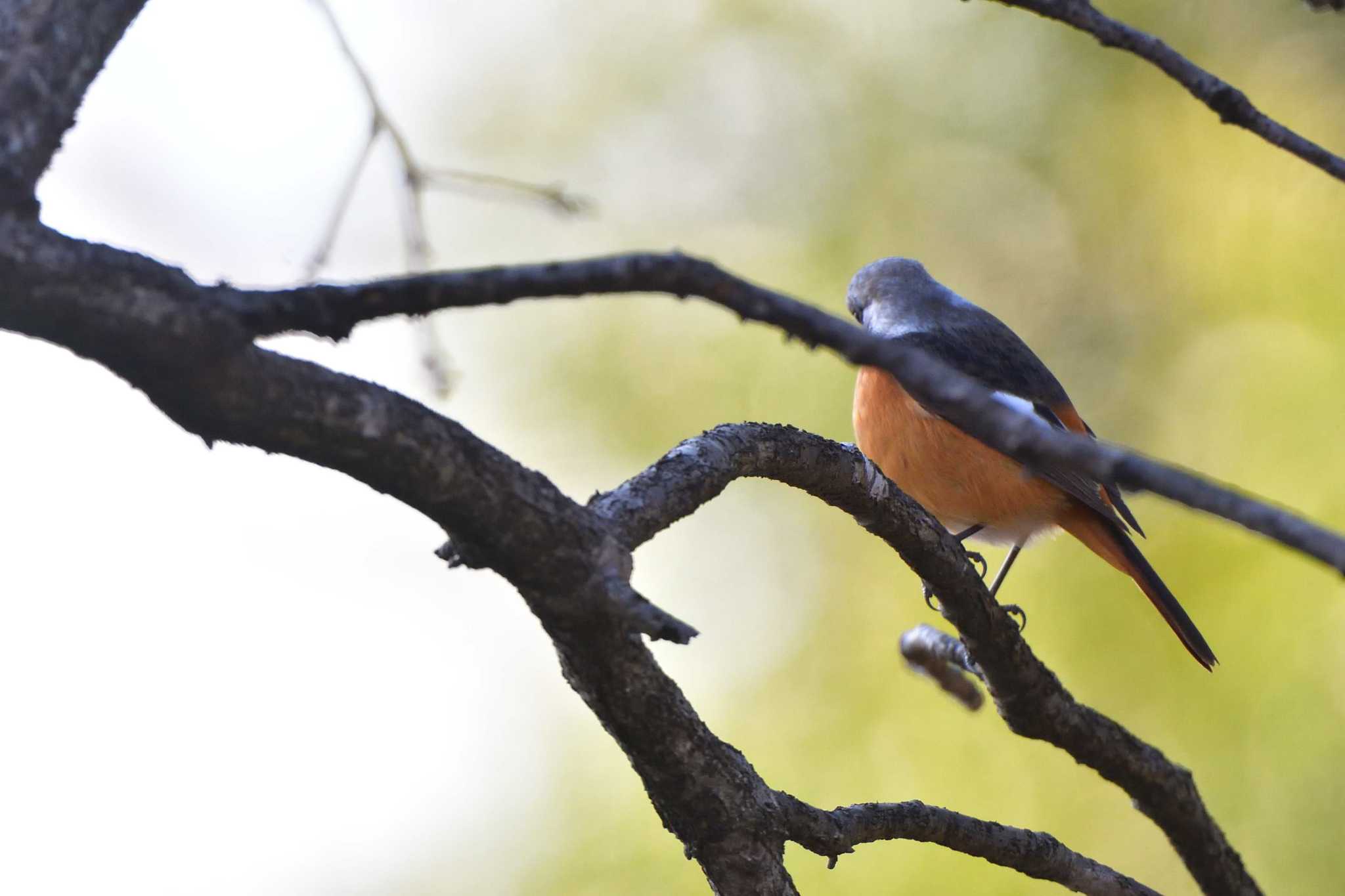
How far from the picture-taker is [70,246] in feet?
4.21

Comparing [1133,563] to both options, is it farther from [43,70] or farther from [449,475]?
[43,70]

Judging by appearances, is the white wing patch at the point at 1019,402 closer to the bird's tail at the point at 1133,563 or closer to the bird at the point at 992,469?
the bird at the point at 992,469

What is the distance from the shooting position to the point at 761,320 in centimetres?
119

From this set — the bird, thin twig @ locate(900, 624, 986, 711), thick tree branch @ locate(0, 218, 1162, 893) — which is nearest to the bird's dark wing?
the bird

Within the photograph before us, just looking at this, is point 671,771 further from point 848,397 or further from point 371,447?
point 848,397

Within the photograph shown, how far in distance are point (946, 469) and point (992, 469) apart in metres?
0.13

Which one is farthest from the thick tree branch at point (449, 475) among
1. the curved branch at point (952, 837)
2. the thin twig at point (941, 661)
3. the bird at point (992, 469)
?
the bird at point (992, 469)

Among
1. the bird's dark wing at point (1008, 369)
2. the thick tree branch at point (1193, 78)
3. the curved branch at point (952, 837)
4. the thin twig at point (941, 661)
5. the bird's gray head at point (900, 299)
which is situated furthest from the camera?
the bird's gray head at point (900, 299)

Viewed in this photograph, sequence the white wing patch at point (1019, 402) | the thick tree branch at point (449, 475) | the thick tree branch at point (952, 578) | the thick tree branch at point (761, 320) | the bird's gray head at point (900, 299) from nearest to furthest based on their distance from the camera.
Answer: the thick tree branch at point (761, 320)
the thick tree branch at point (449, 475)
the thick tree branch at point (952, 578)
the white wing patch at point (1019, 402)
the bird's gray head at point (900, 299)

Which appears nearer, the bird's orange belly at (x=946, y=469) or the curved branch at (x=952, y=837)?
the curved branch at (x=952, y=837)

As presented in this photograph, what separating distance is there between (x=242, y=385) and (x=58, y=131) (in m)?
0.39

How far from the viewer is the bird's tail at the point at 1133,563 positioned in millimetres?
3756

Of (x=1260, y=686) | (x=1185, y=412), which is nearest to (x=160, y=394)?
(x=1260, y=686)

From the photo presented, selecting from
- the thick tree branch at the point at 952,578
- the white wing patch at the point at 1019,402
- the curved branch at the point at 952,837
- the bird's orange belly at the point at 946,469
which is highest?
the white wing patch at the point at 1019,402
